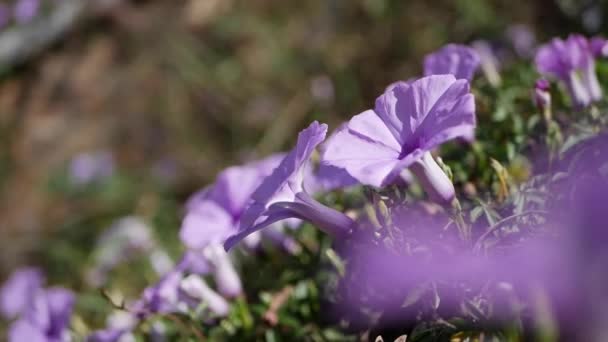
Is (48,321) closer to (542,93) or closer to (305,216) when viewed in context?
(305,216)

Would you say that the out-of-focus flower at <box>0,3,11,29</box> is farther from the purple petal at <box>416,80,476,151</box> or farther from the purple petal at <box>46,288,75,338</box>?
the purple petal at <box>416,80,476,151</box>

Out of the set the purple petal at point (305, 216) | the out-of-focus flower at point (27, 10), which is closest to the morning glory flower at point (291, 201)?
the purple petal at point (305, 216)

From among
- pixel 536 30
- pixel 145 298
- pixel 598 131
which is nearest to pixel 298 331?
pixel 145 298

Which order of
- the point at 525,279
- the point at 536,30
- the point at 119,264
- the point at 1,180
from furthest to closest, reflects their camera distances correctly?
the point at 1,180, the point at 536,30, the point at 119,264, the point at 525,279

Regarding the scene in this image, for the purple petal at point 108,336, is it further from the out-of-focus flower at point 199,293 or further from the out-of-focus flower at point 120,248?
the out-of-focus flower at point 120,248

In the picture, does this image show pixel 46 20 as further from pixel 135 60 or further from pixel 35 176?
pixel 35 176

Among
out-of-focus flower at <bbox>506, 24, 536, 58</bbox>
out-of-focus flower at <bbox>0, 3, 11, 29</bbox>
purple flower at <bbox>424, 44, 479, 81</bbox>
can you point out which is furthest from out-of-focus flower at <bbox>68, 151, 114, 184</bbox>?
purple flower at <bbox>424, 44, 479, 81</bbox>

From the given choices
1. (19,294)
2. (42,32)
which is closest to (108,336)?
(19,294)
